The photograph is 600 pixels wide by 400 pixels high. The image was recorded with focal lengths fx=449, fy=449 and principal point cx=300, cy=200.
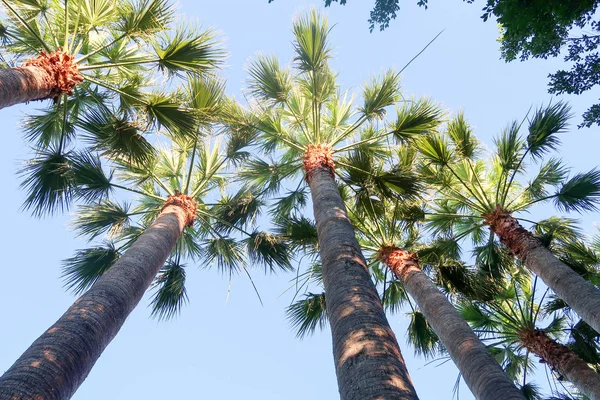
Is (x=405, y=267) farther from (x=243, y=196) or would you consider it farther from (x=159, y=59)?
(x=159, y=59)

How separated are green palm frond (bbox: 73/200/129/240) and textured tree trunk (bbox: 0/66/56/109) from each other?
3.31m

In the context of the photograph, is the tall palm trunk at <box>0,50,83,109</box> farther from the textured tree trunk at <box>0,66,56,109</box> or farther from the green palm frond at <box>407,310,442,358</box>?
the green palm frond at <box>407,310,442,358</box>

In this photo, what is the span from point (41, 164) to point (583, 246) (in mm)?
12102

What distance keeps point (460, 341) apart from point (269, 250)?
461 centimetres

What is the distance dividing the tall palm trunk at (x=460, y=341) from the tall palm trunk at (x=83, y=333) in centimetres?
475

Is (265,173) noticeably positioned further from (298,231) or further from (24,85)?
(24,85)

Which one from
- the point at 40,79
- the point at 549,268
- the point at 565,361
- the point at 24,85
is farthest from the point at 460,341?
the point at 40,79

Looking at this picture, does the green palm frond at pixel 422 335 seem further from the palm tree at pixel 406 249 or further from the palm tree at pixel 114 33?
the palm tree at pixel 114 33

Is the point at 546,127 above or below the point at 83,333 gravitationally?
above

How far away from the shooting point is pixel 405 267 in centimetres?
966

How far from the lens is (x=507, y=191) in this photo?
10.6 metres

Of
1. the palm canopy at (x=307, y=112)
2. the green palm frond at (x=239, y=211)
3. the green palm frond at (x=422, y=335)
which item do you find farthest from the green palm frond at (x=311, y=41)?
the green palm frond at (x=422, y=335)

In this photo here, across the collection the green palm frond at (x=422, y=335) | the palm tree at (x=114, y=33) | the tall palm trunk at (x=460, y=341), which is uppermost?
the palm tree at (x=114, y=33)

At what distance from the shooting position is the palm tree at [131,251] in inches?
165
